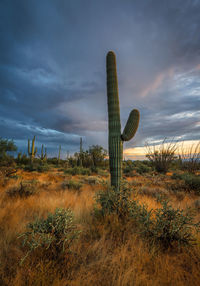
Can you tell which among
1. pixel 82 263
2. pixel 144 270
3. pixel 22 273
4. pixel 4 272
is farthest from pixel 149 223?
pixel 4 272

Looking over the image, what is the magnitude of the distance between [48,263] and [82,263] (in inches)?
19.4

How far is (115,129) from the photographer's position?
4516 mm

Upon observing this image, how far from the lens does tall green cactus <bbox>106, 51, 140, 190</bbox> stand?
14.4 ft

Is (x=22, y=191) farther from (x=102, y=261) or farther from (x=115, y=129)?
(x=102, y=261)

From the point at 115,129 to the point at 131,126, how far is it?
0.56 metres

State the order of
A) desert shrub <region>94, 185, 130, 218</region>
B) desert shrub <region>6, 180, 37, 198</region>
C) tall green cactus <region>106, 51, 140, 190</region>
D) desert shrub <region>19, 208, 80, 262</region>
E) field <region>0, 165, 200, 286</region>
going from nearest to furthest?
field <region>0, 165, 200, 286</region> < desert shrub <region>19, 208, 80, 262</region> < desert shrub <region>94, 185, 130, 218</region> < tall green cactus <region>106, 51, 140, 190</region> < desert shrub <region>6, 180, 37, 198</region>

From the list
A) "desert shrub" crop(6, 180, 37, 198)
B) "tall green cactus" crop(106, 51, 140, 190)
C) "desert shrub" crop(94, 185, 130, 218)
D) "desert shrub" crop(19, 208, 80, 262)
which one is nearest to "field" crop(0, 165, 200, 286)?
"desert shrub" crop(19, 208, 80, 262)

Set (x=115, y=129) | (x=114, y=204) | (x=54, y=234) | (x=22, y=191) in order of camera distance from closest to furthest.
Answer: (x=54, y=234) < (x=114, y=204) < (x=115, y=129) < (x=22, y=191)

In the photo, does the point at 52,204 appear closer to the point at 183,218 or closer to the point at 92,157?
the point at 183,218

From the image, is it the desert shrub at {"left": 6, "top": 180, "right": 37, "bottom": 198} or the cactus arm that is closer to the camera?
the cactus arm

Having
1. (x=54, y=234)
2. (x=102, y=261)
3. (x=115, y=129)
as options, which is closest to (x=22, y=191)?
(x=54, y=234)

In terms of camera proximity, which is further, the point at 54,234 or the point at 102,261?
the point at 54,234

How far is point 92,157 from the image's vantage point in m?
24.0

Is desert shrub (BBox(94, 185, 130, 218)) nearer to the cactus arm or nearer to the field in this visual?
the field
